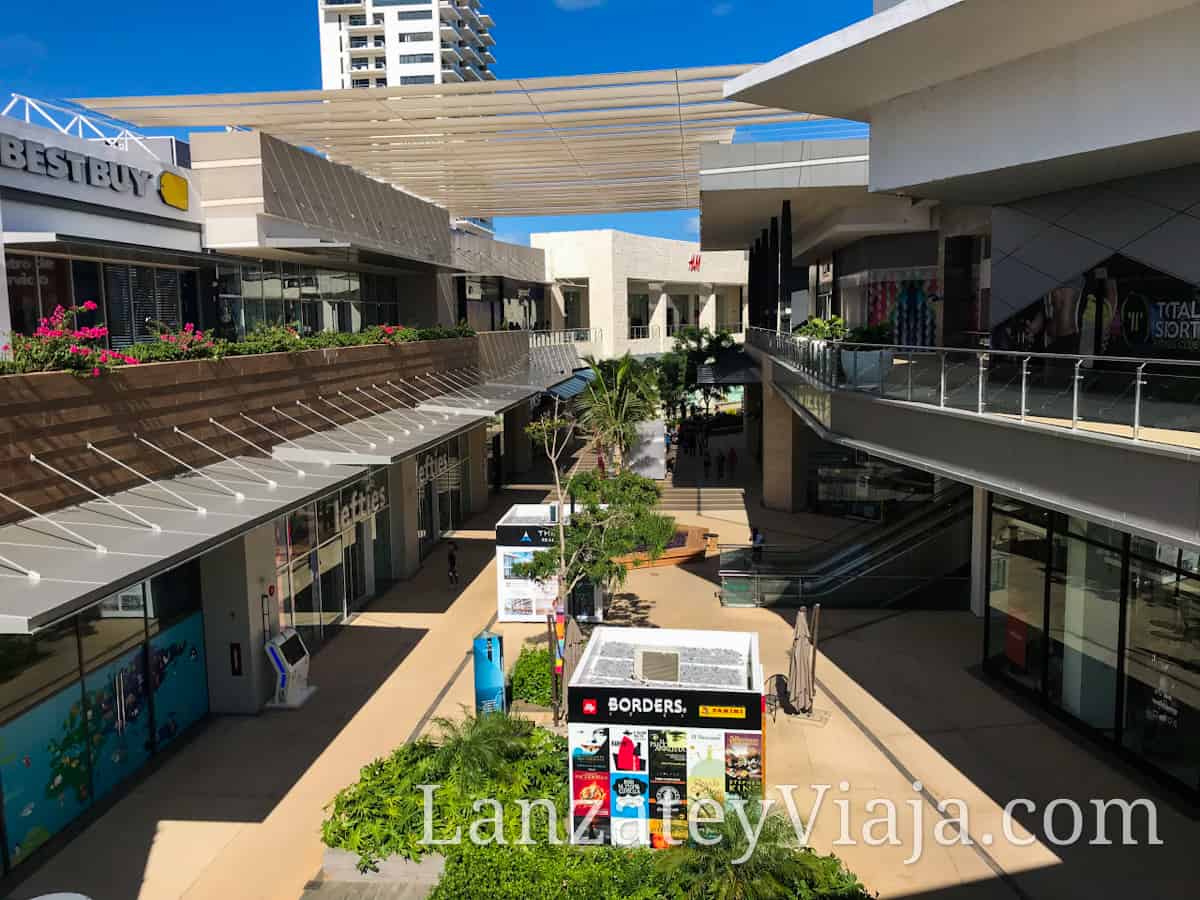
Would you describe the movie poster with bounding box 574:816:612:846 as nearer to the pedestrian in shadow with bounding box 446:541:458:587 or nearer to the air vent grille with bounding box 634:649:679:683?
the air vent grille with bounding box 634:649:679:683

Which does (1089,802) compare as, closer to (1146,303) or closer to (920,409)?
(920,409)

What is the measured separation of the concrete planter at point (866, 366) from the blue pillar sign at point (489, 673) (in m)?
7.12

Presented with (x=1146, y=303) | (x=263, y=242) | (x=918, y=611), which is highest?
(x=263, y=242)

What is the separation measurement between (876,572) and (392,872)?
14.7 meters

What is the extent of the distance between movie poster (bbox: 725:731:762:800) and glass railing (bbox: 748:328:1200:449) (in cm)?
487

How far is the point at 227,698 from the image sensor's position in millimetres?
15852

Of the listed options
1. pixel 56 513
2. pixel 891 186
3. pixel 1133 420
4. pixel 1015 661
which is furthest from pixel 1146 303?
pixel 56 513

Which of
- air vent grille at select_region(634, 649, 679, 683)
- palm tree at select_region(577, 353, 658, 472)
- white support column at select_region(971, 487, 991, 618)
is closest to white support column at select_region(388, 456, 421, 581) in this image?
palm tree at select_region(577, 353, 658, 472)

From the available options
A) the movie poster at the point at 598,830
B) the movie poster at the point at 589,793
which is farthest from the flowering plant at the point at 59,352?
the movie poster at the point at 598,830

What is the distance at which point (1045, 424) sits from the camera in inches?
436

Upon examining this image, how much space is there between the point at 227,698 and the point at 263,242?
937 cm

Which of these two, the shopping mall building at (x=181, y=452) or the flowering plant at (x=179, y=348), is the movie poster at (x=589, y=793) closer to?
the shopping mall building at (x=181, y=452)

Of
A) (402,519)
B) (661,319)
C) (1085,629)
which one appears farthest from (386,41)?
(1085,629)

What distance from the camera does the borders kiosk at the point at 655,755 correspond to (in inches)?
428
